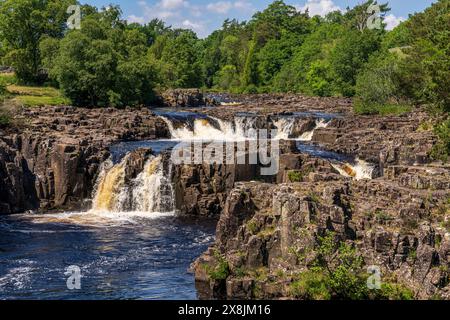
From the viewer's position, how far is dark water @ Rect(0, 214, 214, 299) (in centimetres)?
3316

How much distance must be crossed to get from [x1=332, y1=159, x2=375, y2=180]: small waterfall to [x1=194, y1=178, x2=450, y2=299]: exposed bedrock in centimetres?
1808

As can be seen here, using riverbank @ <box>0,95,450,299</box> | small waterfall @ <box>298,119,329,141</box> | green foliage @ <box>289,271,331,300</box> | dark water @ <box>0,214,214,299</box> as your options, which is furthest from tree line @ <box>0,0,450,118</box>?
green foliage @ <box>289,271,331,300</box>

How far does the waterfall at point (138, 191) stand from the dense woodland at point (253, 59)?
69.2ft

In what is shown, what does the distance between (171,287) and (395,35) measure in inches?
4419

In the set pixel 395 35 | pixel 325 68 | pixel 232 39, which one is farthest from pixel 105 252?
pixel 232 39

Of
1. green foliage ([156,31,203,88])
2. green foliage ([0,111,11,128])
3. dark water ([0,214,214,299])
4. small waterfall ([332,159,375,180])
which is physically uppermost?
green foliage ([156,31,203,88])

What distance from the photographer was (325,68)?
406ft

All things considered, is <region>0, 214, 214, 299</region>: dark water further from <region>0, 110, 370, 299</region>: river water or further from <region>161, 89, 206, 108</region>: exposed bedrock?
<region>161, 89, 206, 108</region>: exposed bedrock

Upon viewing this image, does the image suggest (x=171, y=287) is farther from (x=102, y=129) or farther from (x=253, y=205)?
(x=102, y=129)

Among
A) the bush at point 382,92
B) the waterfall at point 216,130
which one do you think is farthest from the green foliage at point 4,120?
the bush at point 382,92

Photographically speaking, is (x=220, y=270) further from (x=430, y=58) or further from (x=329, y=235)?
(x=430, y=58)

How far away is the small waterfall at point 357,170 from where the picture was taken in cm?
5366

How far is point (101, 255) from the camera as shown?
39.4m

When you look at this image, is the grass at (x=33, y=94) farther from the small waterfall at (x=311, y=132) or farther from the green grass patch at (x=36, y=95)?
the small waterfall at (x=311, y=132)
